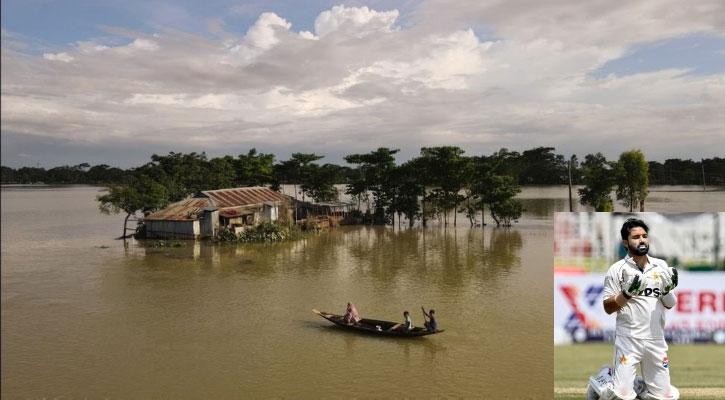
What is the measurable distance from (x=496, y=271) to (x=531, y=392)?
347 inches

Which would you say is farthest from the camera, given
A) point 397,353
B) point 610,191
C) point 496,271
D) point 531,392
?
point 610,191

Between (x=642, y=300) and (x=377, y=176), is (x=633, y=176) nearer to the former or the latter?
(x=377, y=176)

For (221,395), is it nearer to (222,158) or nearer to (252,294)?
(252,294)

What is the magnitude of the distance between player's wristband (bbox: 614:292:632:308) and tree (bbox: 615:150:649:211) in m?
19.3

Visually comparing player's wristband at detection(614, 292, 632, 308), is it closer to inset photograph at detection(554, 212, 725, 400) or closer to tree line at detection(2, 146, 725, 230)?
inset photograph at detection(554, 212, 725, 400)

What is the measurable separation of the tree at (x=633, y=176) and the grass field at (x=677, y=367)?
17212mm

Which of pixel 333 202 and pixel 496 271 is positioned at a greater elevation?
pixel 333 202

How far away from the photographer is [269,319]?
1150cm

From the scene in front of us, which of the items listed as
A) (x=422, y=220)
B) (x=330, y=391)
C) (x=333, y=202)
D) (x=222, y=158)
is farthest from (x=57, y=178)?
(x=330, y=391)

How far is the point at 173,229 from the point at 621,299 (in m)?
23.0

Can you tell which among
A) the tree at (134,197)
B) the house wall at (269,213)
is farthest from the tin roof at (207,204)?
the tree at (134,197)

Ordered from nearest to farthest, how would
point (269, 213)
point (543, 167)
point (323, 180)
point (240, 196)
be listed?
point (240, 196) → point (269, 213) → point (323, 180) → point (543, 167)

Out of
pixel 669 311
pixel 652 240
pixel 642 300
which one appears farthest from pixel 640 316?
pixel 669 311

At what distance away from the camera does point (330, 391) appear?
7938 mm
